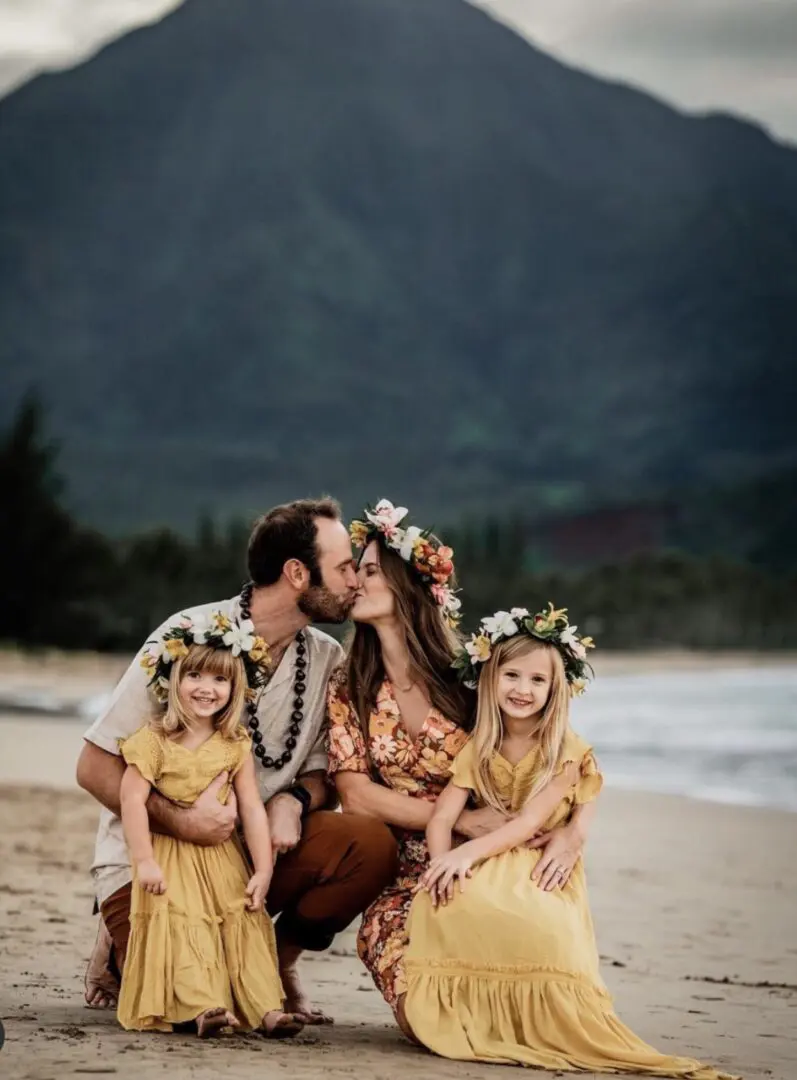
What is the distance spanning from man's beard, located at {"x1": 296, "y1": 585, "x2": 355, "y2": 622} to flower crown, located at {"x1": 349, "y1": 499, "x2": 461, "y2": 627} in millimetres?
216

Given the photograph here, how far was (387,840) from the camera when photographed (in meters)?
5.12

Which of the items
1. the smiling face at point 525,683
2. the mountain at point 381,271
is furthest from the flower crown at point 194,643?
the mountain at point 381,271

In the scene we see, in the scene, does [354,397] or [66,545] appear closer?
[66,545]

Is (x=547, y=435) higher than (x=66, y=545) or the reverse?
higher

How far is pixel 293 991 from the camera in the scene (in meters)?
5.25

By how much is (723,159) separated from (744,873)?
158 metres

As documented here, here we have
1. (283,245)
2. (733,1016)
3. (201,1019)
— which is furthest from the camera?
(283,245)

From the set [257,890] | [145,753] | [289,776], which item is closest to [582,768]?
[289,776]

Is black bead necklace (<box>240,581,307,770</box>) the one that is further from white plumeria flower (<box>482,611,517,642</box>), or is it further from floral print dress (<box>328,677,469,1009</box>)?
white plumeria flower (<box>482,611,517,642</box>)

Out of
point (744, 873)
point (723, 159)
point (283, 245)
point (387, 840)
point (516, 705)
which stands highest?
point (723, 159)

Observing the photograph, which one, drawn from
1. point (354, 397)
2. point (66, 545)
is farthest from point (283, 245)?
point (66, 545)

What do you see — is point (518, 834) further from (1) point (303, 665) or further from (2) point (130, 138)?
(2) point (130, 138)

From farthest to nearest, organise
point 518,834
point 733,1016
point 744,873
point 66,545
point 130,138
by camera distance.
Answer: point 130,138 → point 66,545 → point 744,873 → point 733,1016 → point 518,834

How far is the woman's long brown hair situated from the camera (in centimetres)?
534
